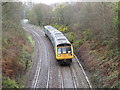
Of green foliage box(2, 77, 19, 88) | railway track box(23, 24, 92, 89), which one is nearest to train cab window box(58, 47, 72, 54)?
railway track box(23, 24, 92, 89)

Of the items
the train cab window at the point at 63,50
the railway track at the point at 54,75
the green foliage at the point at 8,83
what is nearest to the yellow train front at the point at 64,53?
the train cab window at the point at 63,50

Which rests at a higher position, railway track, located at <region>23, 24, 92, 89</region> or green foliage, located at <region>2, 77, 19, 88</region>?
green foliage, located at <region>2, 77, 19, 88</region>

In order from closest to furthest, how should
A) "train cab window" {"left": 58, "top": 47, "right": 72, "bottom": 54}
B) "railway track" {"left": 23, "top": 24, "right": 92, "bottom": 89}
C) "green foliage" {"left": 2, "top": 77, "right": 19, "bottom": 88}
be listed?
"green foliage" {"left": 2, "top": 77, "right": 19, "bottom": 88}, "railway track" {"left": 23, "top": 24, "right": 92, "bottom": 89}, "train cab window" {"left": 58, "top": 47, "right": 72, "bottom": 54}

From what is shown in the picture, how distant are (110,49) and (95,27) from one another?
5.46 metres

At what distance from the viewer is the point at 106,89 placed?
Answer: 532 inches

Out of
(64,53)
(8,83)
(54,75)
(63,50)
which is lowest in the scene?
(54,75)

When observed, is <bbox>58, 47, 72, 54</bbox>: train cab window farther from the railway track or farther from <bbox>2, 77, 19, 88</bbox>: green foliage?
<bbox>2, 77, 19, 88</bbox>: green foliage

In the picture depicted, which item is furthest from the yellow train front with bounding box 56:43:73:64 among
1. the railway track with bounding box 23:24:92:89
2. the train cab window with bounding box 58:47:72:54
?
the railway track with bounding box 23:24:92:89

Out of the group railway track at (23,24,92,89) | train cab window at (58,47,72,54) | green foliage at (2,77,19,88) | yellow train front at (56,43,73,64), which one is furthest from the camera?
train cab window at (58,47,72,54)

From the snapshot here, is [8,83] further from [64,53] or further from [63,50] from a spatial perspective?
[63,50]

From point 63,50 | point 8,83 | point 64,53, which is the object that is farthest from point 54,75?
Result: point 8,83

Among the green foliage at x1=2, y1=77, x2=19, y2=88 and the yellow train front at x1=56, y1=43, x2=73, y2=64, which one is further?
the yellow train front at x1=56, y1=43, x2=73, y2=64

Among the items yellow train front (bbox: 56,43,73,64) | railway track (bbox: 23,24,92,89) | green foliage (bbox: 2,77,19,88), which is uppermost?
yellow train front (bbox: 56,43,73,64)

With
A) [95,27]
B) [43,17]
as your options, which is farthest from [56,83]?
[43,17]
